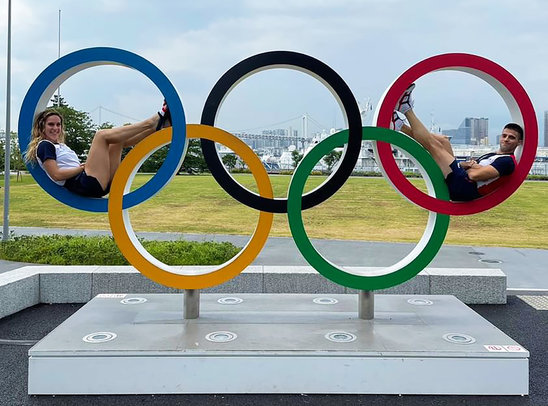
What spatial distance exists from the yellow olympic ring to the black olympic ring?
0.14m

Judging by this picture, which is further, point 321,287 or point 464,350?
point 321,287

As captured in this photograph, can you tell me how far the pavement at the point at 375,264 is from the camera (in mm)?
5395

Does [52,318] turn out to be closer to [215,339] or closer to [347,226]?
[215,339]

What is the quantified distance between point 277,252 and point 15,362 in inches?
303

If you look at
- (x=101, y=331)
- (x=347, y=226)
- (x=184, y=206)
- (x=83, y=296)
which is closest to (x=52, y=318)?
(x=83, y=296)

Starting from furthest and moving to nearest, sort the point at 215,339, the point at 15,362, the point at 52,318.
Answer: the point at 52,318, the point at 15,362, the point at 215,339

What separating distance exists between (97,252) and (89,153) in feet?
14.6

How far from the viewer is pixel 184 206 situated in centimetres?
2595

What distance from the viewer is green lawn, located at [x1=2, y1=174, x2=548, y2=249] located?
18.8 metres

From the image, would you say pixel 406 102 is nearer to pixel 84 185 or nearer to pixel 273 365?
pixel 273 365

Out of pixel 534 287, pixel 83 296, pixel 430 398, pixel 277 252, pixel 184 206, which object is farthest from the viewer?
pixel 184 206

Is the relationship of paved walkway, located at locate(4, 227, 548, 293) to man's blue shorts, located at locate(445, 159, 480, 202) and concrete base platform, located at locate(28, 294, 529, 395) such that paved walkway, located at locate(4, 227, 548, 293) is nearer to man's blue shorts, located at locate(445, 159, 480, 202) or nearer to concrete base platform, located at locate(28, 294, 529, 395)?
man's blue shorts, located at locate(445, 159, 480, 202)

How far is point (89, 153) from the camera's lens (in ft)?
21.4

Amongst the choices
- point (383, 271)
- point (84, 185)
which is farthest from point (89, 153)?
point (383, 271)
